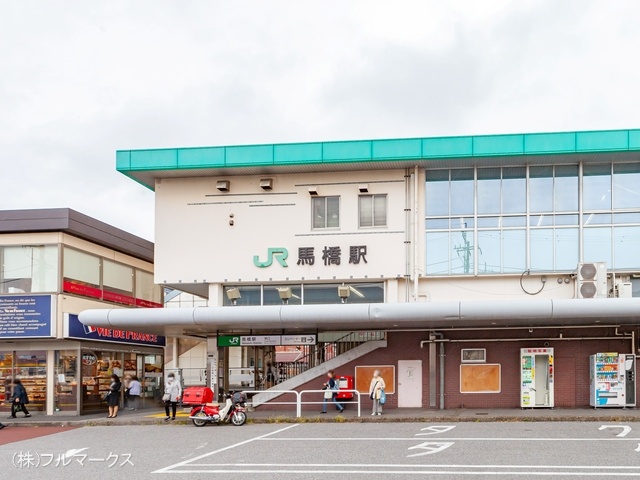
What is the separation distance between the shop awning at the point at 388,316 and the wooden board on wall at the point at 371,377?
4.14ft

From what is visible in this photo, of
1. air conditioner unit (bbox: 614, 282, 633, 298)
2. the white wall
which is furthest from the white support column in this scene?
air conditioner unit (bbox: 614, 282, 633, 298)

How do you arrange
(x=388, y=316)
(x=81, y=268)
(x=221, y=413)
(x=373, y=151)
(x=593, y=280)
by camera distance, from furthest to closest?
(x=81, y=268) → (x=373, y=151) → (x=593, y=280) → (x=388, y=316) → (x=221, y=413)

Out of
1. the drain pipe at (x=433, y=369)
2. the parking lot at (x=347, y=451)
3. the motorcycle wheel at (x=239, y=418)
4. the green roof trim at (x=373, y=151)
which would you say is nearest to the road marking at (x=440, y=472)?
the parking lot at (x=347, y=451)

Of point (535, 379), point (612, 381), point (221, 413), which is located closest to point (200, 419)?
point (221, 413)

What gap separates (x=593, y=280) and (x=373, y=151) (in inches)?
291

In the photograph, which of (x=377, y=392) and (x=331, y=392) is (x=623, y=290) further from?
(x=331, y=392)

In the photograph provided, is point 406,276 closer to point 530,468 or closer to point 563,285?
point 563,285

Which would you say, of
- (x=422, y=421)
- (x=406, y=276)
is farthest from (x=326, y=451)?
(x=406, y=276)

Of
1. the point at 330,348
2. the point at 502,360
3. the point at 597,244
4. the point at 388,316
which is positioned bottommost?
the point at 502,360

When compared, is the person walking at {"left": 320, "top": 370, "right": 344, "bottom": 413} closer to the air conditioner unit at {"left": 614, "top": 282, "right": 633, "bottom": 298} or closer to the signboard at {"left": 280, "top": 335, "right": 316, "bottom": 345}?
the signboard at {"left": 280, "top": 335, "right": 316, "bottom": 345}

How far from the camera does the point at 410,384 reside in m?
26.5

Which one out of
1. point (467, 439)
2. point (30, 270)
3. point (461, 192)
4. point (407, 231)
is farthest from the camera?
point (30, 270)

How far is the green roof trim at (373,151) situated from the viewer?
82.1ft

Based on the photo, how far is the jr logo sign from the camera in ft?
87.7
